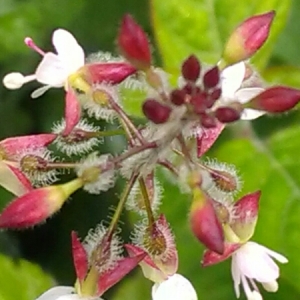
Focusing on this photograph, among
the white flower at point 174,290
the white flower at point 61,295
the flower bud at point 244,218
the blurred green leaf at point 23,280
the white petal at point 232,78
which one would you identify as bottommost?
the blurred green leaf at point 23,280

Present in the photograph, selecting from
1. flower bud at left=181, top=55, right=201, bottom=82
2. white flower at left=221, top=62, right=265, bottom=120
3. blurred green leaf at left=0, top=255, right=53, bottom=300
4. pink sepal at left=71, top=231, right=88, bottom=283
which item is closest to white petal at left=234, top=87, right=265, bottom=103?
white flower at left=221, top=62, right=265, bottom=120

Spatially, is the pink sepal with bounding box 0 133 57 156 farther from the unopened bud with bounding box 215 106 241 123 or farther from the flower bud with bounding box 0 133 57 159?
the unopened bud with bounding box 215 106 241 123

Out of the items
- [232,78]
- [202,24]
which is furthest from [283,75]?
[232,78]

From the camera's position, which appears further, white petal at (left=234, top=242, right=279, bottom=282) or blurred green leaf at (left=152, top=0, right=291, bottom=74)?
blurred green leaf at (left=152, top=0, right=291, bottom=74)

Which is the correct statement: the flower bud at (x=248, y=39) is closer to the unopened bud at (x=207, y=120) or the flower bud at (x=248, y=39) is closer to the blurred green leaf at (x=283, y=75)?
the unopened bud at (x=207, y=120)

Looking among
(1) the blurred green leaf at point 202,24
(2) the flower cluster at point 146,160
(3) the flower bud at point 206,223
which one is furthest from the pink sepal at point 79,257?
(1) the blurred green leaf at point 202,24

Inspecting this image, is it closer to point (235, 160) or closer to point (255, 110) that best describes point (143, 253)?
point (255, 110)
